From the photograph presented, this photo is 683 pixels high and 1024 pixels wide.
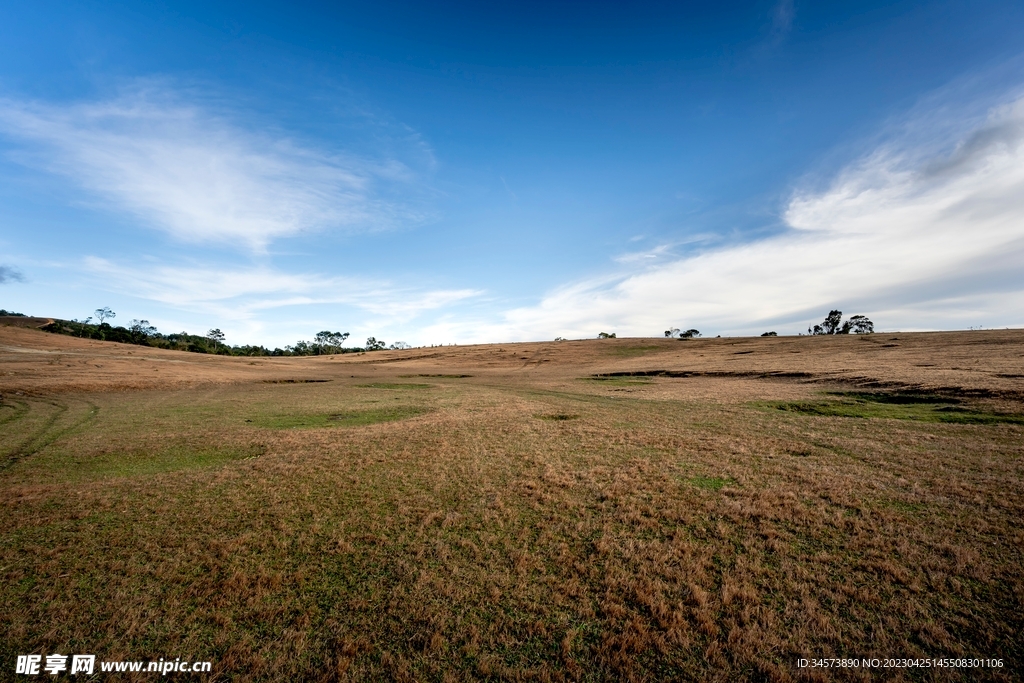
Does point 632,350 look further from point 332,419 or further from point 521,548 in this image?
point 521,548

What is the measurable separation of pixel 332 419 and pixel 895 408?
28.5 m

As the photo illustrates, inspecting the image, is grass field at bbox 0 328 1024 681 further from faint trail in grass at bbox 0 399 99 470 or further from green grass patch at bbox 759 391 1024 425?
green grass patch at bbox 759 391 1024 425

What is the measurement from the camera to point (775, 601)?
5652 millimetres

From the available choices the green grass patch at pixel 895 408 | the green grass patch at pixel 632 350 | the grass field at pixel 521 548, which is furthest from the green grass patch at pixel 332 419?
the green grass patch at pixel 632 350

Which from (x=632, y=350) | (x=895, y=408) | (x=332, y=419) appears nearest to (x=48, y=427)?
(x=332, y=419)

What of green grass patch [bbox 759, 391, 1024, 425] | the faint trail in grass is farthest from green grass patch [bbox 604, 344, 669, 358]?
the faint trail in grass

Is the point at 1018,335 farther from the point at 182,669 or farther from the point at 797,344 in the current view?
the point at 182,669

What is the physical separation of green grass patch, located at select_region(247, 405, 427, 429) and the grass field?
1.34 meters

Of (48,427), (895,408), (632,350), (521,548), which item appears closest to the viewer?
(521,548)

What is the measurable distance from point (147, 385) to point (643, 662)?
146 ft

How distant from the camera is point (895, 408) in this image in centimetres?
1948

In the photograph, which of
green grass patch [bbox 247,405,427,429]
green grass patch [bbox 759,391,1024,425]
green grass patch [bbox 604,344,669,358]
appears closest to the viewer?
green grass patch [bbox 759,391,1024,425]

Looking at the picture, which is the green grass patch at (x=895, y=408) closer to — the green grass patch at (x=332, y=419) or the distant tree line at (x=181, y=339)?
the green grass patch at (x=332, y=419)

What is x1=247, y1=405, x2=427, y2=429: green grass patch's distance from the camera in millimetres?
18183
